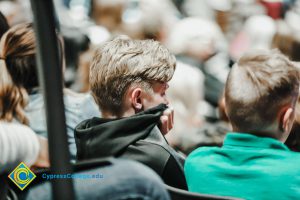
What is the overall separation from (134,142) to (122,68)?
30cm

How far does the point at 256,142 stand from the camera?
2.21 meters

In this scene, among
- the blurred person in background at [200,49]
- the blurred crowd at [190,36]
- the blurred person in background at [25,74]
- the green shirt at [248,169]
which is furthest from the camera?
the blurred person in background at [200,49]

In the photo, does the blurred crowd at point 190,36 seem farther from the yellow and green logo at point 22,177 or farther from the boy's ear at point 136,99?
the yellow and green logo at point 22,177

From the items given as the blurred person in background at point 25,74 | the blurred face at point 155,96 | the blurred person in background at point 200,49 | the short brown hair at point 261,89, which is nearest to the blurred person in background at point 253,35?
the blurred person in background at point 200,49

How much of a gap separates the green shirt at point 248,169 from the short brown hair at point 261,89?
0.07 metres

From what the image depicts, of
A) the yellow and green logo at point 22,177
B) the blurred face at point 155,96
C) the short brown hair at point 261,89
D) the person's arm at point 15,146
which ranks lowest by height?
the blurred face at point 155,96

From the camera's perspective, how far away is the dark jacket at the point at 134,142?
210 centimetres

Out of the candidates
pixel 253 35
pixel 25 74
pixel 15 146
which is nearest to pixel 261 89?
pixel 15 146

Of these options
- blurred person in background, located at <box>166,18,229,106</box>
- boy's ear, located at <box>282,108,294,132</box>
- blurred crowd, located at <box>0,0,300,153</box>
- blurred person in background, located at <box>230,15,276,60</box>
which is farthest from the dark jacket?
blurred person in background, located at <box>230,15,276,60</box>

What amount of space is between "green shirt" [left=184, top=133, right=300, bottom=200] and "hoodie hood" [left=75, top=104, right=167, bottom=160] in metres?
0.23

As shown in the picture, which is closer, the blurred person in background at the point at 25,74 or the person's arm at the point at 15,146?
the person's arm at the point at 15,146

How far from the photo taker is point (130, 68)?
93.1 inches

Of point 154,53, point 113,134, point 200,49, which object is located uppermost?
point 154,53

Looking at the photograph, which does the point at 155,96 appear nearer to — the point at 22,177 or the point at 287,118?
the point at 287,118
